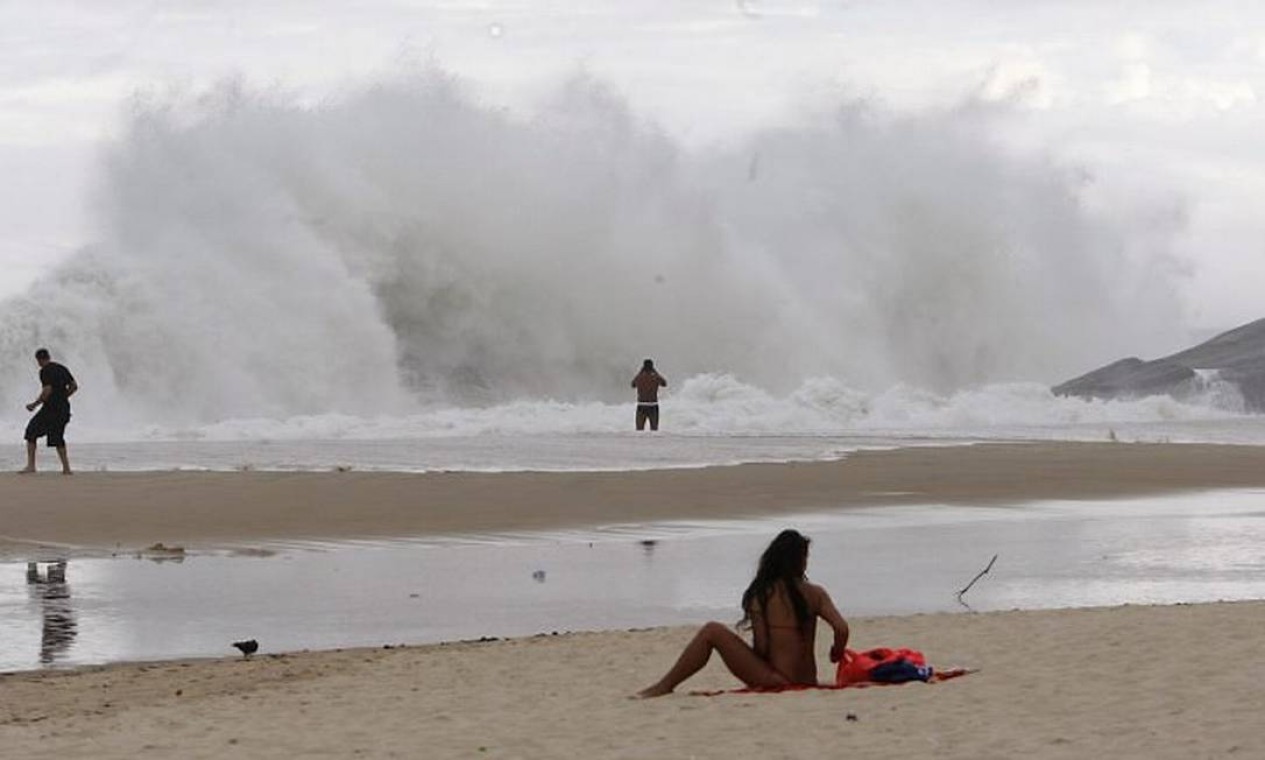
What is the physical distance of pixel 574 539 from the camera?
15.2m

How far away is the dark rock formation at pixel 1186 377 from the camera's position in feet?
134

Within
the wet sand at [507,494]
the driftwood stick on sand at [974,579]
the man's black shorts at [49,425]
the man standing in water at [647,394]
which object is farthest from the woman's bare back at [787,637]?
the man standing in water at [647,394]

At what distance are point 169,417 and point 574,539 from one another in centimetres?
1860

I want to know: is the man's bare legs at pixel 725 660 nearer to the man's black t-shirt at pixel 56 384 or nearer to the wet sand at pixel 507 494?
the wet sand at pixel 507 494

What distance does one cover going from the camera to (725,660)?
8641 mm

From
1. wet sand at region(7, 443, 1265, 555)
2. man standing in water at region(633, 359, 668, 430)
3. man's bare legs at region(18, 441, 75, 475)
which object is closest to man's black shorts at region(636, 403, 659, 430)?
man standing in water at region(633, 359, 668, 430)

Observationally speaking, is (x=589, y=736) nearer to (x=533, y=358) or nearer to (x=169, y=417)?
(x=169, y=417)

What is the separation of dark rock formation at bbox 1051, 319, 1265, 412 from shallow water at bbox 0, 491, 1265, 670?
25012 millimetres

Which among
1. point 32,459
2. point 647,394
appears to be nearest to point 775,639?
point 32,459

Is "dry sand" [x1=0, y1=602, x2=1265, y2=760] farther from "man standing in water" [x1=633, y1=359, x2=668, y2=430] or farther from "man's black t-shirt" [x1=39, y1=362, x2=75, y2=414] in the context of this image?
"man standing in water" [x1=633, y1=359, x2=668, y2=430]

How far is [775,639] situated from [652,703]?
62cm

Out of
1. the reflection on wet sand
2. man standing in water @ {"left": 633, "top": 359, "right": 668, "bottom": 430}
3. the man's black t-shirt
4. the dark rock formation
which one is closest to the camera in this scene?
the reflection on wet sand

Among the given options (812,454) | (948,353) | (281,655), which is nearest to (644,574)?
(281,655)

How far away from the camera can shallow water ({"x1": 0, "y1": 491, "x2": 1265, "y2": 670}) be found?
10742 millimetres
